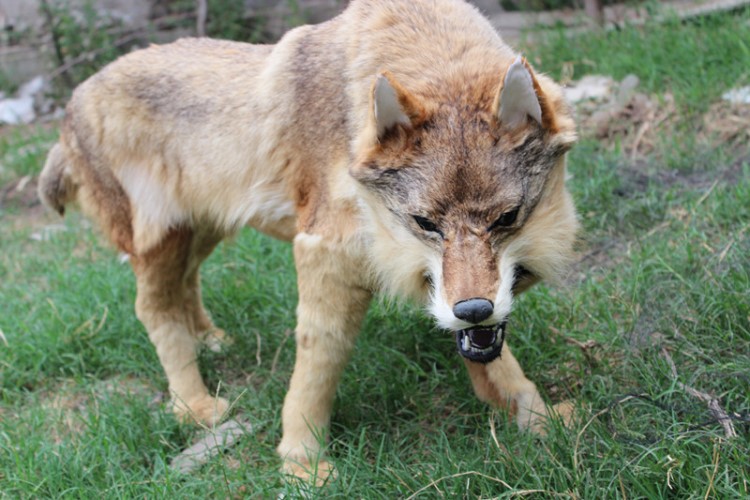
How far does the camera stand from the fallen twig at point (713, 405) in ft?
10.9

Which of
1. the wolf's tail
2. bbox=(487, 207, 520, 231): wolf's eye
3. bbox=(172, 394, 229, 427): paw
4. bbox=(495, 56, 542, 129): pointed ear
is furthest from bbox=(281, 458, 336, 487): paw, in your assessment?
the wolf's tail

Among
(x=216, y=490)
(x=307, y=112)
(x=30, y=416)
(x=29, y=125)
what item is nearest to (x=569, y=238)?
(x=307, y=112)

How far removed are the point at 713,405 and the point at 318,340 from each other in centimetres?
169

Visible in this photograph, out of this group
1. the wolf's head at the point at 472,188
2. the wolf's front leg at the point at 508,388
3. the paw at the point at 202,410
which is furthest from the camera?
the paw at the point at 202,410

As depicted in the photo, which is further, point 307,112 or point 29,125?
point 29,125

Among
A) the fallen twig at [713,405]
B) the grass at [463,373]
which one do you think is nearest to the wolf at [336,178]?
the grass at [463,373]

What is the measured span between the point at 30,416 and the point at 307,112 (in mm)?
2246

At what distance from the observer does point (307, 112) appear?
409cm

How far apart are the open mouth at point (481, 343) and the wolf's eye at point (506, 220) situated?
41 centimetres

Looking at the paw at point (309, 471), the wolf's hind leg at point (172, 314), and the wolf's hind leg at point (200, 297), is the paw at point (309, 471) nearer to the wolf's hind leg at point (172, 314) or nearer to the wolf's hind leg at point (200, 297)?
the wolf's hind leg at point (172, 314)

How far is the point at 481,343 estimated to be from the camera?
139 inches

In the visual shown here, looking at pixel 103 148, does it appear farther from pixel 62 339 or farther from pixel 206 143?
pixel 62 339

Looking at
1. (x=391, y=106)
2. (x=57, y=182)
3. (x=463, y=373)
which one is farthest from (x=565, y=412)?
(x=57, y=182)

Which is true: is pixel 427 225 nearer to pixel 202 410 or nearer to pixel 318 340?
pixel 318 340
